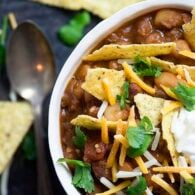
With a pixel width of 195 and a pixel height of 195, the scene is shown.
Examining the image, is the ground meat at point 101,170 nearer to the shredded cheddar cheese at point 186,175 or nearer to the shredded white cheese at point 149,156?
the shredded white cheese at point 149,156

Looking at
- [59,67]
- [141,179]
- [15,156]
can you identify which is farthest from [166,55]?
[15,156]

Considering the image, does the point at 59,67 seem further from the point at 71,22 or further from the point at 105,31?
the point at 105,31

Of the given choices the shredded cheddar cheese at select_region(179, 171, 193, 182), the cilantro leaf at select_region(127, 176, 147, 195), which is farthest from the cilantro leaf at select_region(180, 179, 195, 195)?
the cilantro leaf at select_region(127, 176, 147, 195)

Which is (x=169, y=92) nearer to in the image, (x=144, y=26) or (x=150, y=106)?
(x=150, y=106)

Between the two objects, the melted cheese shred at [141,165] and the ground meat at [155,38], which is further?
the ground meat at [155,38]

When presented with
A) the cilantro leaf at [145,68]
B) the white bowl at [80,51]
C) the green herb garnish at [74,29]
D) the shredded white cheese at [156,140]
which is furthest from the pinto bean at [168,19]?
the green herb garnish at [74,29]
